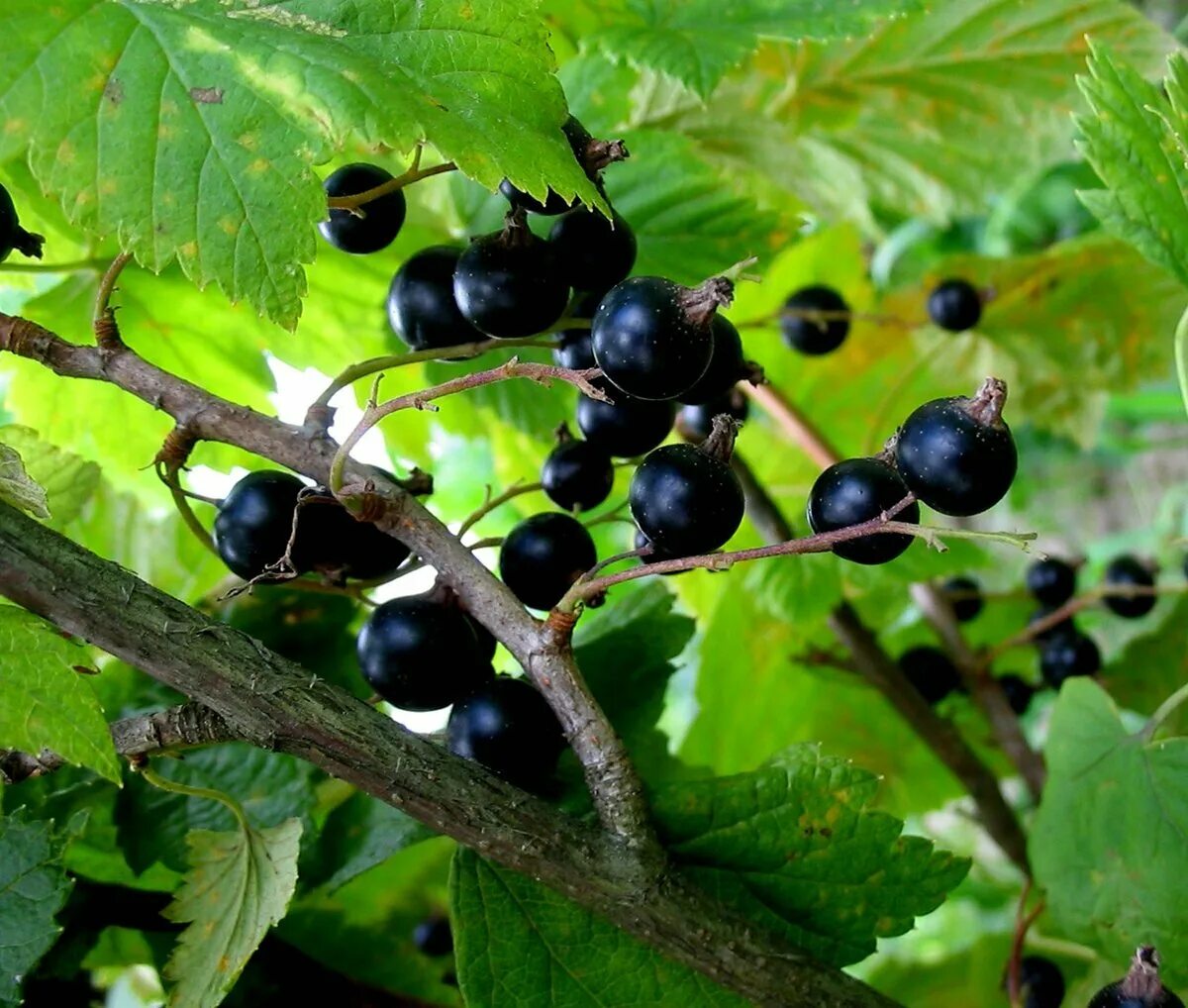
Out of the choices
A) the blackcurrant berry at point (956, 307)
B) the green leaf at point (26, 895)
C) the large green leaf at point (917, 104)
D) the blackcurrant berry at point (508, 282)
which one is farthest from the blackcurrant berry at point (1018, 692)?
the green leaf at point (26, 895)

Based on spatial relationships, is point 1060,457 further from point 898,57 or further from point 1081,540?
point 898,57

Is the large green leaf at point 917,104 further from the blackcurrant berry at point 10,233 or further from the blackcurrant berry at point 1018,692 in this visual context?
the blackcurrant berry at point 10,233

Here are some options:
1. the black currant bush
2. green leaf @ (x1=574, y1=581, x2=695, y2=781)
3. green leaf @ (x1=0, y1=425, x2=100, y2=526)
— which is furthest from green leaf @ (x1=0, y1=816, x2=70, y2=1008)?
green leaf @ (x1=574, y1=581, x2=695, y2=781)

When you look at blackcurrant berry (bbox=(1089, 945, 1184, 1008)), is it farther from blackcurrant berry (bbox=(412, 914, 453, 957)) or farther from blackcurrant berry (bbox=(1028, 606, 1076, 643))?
blackcurrant berry (bbox=(1028, 606, 1076, 643))

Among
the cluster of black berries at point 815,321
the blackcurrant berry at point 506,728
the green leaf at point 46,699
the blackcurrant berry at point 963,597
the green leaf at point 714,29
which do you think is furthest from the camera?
the blackcurrant berry at point 963,597

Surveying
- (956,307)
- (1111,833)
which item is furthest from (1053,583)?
(1111,833)

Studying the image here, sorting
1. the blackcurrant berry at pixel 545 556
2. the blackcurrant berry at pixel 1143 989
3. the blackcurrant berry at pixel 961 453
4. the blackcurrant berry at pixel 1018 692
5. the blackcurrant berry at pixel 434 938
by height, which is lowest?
the blackcurrant berry at pixel 1018 692
